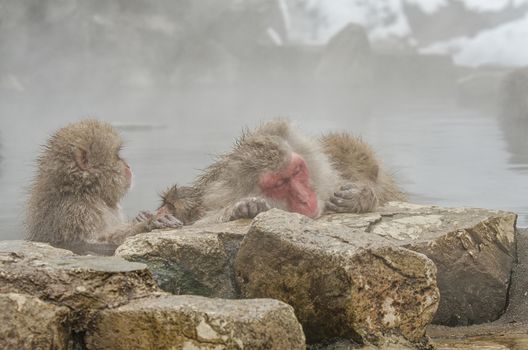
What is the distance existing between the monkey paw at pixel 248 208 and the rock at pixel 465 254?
369 millimetres

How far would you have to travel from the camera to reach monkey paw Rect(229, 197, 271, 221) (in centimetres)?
331

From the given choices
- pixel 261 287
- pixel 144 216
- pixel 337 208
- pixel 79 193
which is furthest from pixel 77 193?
pixel 261 287

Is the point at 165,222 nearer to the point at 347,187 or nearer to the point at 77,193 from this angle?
the point at 77,193

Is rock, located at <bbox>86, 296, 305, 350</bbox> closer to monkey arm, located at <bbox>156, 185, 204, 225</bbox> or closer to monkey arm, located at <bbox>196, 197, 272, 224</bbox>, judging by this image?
monkey arm, located at <bbox>196, 197, 272, 224</bbox>

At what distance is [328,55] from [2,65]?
659 centimetres

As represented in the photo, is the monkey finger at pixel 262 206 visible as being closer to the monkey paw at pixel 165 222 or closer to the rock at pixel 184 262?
the monkey paw at pixel 165 222

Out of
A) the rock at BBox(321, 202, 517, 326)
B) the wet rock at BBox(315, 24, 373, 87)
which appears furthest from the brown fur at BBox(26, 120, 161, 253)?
the wet rock at BBox(315, 24, 373, 87)

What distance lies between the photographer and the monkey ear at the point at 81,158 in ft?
12.5

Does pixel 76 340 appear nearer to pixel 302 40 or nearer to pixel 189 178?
pixel 189 178

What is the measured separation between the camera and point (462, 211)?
3.33m

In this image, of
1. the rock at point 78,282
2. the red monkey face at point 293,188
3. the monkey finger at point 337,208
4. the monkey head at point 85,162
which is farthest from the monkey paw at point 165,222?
the rock at point 78,282

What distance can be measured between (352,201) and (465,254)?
2.54 feet

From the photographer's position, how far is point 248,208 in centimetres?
332

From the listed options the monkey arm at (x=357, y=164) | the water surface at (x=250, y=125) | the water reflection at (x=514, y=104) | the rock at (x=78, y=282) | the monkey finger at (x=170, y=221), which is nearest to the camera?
the rock at (x=78, y=282)
